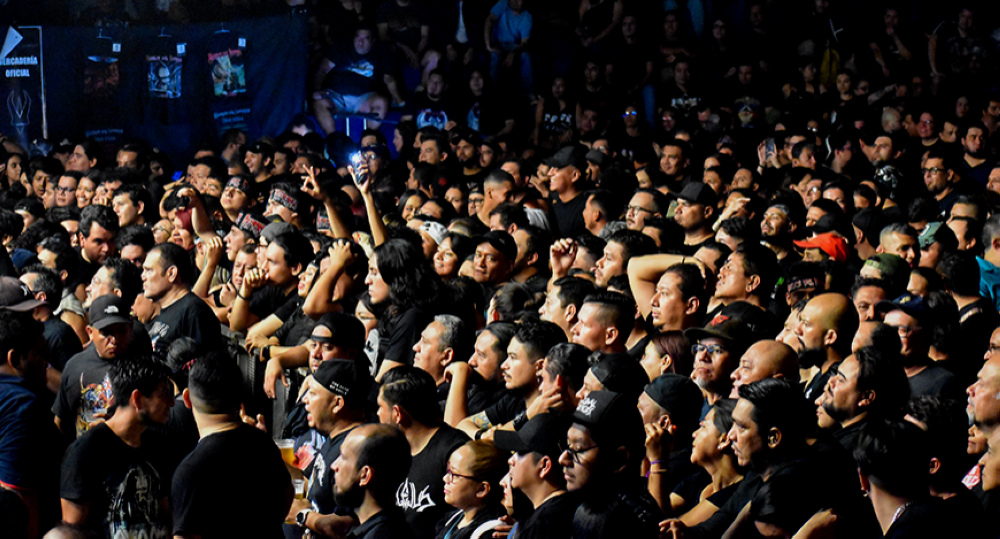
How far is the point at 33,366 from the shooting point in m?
4.91

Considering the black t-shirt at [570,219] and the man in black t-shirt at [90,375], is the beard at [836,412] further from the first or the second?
the black t-shirt at [570,219]

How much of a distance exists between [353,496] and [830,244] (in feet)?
14.1

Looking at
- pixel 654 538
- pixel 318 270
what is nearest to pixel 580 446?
pixel 654 538

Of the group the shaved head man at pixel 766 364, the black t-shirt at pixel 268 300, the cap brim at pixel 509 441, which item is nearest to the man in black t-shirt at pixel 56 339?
the black t-shirt at pixel 268 300

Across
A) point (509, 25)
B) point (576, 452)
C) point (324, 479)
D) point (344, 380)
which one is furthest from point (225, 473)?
point (509, 25)

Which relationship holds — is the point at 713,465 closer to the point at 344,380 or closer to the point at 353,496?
the point at 353,496

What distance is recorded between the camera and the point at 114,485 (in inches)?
163

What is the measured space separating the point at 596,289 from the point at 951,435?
7.25ft

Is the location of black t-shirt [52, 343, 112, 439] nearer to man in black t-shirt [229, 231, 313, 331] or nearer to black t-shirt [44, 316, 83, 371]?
black t-shirt [44, 316, 83, 371]

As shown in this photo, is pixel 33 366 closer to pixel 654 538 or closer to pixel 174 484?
pixel 174 484

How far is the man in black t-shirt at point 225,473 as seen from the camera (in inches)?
158

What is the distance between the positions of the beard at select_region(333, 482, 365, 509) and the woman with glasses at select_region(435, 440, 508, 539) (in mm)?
324

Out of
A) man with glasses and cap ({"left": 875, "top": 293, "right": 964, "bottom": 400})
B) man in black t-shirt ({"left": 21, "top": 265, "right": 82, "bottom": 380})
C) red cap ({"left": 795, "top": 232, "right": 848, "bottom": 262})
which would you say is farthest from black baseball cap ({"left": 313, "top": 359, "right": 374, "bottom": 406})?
red cap ({"left": 795, "top": 232, "right": 848, "bottom": 262})

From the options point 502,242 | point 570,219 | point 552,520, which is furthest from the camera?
point 570,219
